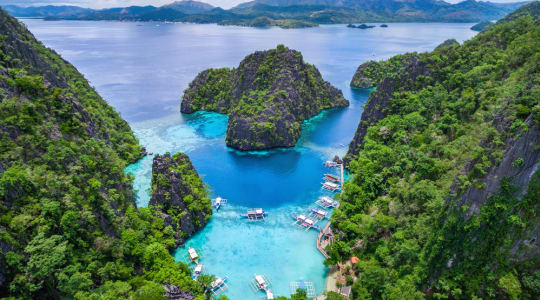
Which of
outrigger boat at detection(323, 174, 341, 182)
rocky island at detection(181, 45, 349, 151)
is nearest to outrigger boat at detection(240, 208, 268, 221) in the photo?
outrigger boat at detection(323, 174, 341, 182)

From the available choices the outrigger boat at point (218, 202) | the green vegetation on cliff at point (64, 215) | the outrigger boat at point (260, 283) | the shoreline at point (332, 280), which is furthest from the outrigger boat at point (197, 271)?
the shoreline at point (332, 280)

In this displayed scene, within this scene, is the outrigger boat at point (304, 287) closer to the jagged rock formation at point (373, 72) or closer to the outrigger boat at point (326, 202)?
the outrigger boat at point (326, 202)

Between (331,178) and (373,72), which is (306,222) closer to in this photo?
(331,178)

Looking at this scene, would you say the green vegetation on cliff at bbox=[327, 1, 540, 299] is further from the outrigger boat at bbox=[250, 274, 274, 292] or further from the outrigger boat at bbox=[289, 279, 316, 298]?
the outrigger boat at bbox=[250, 274, 274, 292]

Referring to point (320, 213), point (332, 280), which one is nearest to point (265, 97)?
point (320, 213)

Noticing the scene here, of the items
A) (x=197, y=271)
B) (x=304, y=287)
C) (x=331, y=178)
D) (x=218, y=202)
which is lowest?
(x=304, y=287)
